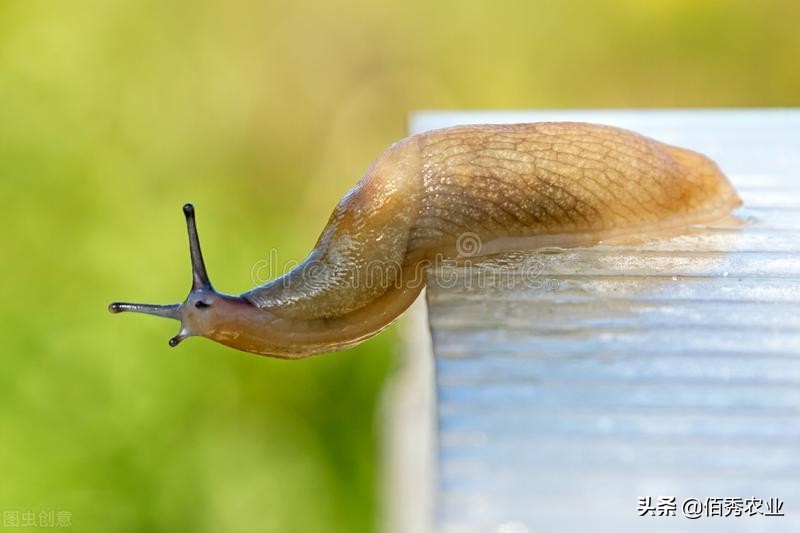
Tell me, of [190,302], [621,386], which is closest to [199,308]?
[190,302]

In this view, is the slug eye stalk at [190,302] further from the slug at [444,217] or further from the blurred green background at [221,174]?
the blurred green background at [221,174]

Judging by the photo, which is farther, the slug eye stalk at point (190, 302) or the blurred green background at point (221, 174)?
the blurred green background at point (221, 174)

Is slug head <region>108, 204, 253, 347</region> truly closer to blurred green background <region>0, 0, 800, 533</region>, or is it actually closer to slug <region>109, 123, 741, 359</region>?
slug <region>109, 123, 741, 359</region>

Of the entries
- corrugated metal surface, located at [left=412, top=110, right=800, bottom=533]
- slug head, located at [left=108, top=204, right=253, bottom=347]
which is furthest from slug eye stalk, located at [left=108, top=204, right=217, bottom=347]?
corrugated metal surface, located at [left=412, top=110, right=800, bottom=533]

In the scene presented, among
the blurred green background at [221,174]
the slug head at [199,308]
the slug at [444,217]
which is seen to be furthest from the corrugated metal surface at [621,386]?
the blurred green background at [221,174]

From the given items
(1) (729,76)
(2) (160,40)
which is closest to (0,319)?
(2) (160,40)
